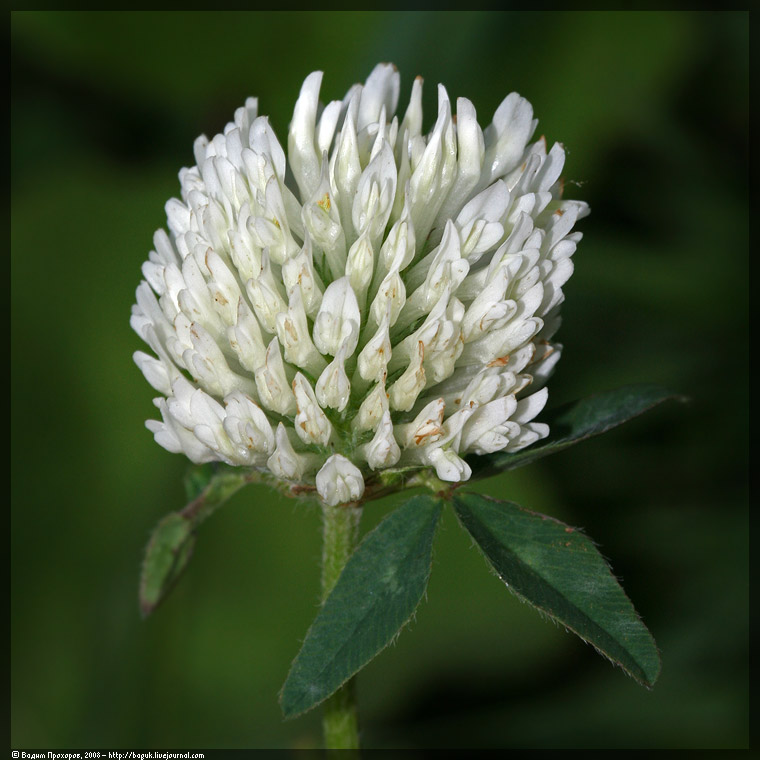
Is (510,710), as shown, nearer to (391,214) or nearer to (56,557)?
(56,557)

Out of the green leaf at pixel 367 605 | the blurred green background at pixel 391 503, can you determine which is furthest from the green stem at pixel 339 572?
the blurred green background at pixel 391 503

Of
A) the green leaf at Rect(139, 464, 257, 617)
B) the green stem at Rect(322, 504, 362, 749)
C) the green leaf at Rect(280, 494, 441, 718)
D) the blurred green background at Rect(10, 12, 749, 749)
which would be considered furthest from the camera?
the blurred green background at Rect(10, 12, 749, 749)

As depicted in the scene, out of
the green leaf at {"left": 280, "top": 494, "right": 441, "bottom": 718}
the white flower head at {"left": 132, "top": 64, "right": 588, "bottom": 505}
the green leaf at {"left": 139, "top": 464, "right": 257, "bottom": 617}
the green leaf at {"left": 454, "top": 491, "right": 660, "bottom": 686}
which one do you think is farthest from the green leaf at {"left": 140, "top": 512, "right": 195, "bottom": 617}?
the green leaf at {"left": 454, "top": 491, "right": 660, "bottom": 686}

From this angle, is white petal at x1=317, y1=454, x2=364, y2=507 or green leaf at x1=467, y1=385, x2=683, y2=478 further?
green leaf at x1=467, y1=385, x2=683, y2=478

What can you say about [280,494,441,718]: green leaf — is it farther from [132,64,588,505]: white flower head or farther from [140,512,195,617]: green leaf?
[140,512,195,617]: green leaf

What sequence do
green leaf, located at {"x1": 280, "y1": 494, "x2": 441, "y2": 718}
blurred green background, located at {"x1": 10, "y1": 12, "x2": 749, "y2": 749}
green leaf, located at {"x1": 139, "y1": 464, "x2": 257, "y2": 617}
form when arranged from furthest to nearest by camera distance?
blurred green background, located at {"x1": 10, "y1": 12, "x2": 749, "y2": 749}
green leaf, located at {"x1": 139, "y1": 464, "x2": 257, "y2": 617}
green leaf, located at {"x1": 280, "y1": 494, "x2": 441, "y2": 718}

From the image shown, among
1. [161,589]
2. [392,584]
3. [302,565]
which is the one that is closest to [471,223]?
[392,584]

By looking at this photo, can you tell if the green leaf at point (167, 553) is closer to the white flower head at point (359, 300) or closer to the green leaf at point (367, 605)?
the white flower head at point (359, 300)
